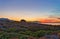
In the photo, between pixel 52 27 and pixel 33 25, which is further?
pixel 33 25

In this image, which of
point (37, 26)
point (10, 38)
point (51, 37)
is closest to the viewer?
point (51, 37)

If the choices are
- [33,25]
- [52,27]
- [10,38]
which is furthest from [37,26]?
[10,38]

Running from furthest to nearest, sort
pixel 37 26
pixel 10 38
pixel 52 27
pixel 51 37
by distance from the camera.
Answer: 1. pixel 37 26
2. pixel 52 27
3. pixel 10 38
4. pixel 51 37

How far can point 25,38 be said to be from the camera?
25.0 metres

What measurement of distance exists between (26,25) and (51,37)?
127ft

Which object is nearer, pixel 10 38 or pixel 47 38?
pixel 47 38

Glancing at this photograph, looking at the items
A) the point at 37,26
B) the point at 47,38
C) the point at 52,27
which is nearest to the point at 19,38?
the point at 47,38

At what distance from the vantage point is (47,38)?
80.3 ft

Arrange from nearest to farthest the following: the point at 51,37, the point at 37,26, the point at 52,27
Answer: the point at 51,37 < the point at 52,27 < the point at 37,26

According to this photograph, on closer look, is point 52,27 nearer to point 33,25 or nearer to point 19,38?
point 33,25

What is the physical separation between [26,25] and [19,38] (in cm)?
3719

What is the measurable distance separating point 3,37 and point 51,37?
21.5 ft

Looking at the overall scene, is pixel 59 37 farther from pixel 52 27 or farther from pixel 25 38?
pixel 52 27

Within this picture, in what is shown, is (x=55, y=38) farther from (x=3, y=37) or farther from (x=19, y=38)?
(x=3, y=37)
